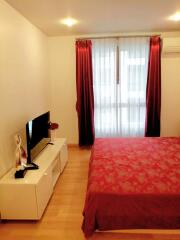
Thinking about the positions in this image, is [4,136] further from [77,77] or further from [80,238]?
[77,77]

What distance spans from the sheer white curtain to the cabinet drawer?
2393mm

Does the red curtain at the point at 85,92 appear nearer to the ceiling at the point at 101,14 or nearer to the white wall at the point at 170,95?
the ceiling at the point at 101,14

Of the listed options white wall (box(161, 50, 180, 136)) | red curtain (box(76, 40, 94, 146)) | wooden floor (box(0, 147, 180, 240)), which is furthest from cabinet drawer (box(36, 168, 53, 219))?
white wall (box(161, 50, 180, 136))

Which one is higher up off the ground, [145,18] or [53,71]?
[145,18]

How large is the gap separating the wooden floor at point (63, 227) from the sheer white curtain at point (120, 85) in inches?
82.4

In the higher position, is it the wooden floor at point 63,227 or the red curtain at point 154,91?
the red curtain at point 154,91

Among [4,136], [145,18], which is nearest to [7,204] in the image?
[4,136]

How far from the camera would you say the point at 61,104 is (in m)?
5.08

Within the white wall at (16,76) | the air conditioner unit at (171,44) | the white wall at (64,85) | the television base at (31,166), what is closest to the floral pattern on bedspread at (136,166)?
the television base at (31,166)

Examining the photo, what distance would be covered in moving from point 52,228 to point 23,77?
213 cm

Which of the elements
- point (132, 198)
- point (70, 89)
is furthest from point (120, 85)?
point (132, 198)

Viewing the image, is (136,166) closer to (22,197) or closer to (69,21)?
(22,197)

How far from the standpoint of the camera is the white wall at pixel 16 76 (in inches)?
105

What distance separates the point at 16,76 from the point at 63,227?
2.03 meters
